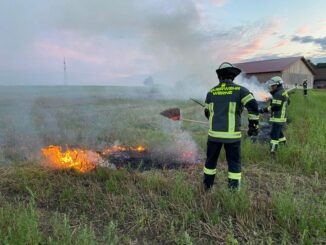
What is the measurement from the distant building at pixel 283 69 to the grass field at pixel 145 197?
29478mm

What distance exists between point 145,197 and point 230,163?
4.72 feet

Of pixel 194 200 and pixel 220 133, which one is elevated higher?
pixel 220 133

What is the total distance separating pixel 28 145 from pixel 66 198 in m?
3.22

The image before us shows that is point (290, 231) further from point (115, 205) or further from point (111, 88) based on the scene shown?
point (111, 88)

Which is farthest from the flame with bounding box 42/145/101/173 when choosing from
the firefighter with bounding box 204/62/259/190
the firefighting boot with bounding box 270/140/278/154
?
the firefighting boot with bounding box 270/140/278/154

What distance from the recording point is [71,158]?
5.80 metres

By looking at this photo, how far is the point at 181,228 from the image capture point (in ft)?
11.4

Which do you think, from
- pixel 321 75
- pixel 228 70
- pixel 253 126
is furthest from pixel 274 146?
pixel 321 75

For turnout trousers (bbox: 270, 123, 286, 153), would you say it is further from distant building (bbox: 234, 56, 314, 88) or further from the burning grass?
distant building (bbox: 234, 56, 314, 88)

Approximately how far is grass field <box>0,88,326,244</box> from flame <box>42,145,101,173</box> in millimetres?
228

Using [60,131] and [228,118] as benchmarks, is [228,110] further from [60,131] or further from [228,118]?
[60,131]

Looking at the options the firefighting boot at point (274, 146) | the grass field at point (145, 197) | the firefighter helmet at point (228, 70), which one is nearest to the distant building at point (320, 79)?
the grass field at point (145, 197)

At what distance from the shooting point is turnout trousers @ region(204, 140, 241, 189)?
451cm

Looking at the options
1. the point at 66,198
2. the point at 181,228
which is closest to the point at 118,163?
the point at 66,198
